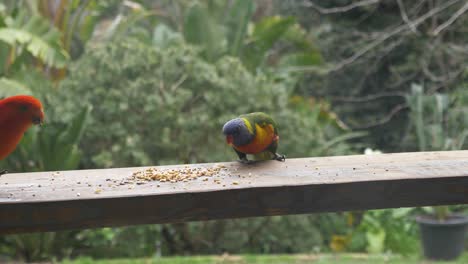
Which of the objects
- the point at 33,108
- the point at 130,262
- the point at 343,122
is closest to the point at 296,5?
the point at 343,122

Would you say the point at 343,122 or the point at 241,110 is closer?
the point at 241,110

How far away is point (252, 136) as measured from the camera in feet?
7.74

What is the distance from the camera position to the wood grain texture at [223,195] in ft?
5.17

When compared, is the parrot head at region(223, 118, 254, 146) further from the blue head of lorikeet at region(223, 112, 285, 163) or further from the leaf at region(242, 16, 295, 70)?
the leaf at region(242, 16, 295, 70)

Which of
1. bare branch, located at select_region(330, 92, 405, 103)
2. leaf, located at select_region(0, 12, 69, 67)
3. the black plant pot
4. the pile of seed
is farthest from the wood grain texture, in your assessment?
bare branch, located at select_region(330, 92, 405, 103)

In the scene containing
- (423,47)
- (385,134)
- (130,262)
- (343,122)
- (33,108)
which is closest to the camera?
(33,108)

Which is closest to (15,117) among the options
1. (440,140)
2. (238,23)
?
(440,140)

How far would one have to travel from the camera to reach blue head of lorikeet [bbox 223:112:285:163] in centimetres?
231

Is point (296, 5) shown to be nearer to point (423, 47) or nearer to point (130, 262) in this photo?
point (423, 47)

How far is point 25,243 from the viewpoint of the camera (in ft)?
17.9

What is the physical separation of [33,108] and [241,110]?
3.73m

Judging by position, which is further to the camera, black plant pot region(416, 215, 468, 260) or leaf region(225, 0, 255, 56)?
leaf region(225, 0, 255, 56)

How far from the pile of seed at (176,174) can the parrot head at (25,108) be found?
15.0 inches

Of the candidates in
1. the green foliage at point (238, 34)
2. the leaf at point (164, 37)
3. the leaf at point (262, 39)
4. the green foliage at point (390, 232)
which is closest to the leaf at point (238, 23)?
the green foliage at point (238, 34)
